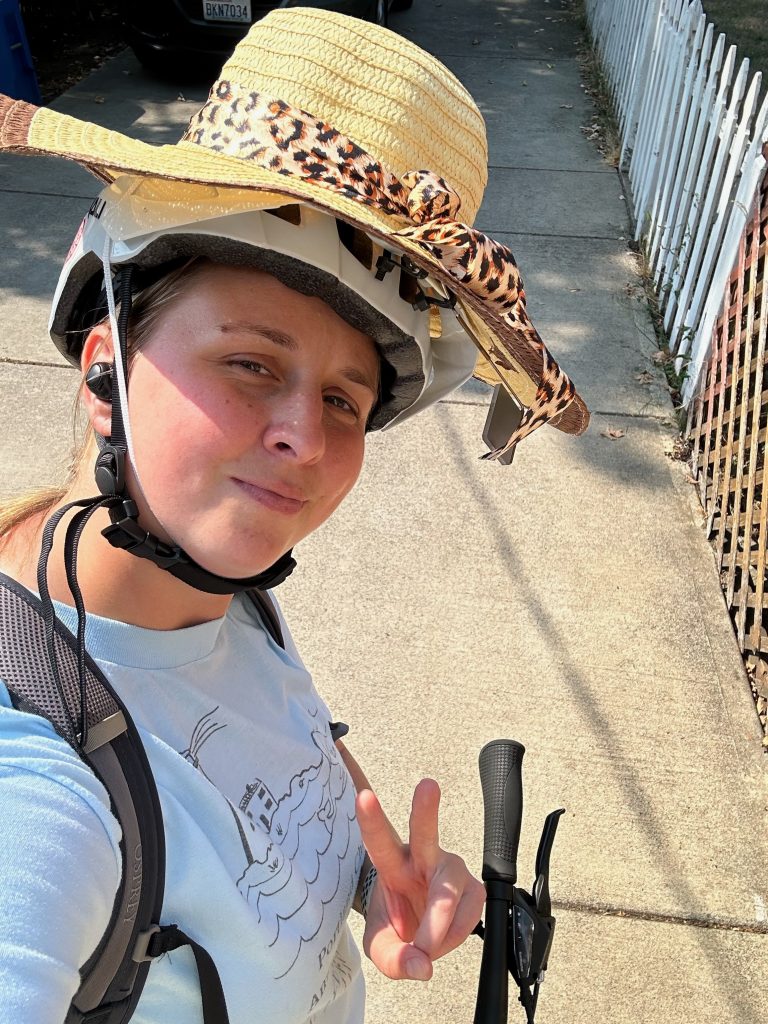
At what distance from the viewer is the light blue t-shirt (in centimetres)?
80

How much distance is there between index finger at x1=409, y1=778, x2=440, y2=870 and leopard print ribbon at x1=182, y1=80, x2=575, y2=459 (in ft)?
1.99

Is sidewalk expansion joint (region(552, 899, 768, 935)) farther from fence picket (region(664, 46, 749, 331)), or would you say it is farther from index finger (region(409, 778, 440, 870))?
fence picket (region(664, 46, 749, 331))

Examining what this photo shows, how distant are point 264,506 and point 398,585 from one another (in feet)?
7.34

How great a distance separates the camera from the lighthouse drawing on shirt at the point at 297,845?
103cm

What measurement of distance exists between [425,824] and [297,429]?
0.53 metres

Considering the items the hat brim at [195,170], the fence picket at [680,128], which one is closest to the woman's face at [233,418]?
the hat brim at [195,170]

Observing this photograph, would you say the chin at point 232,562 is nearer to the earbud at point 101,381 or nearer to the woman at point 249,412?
the woman at point 249,412

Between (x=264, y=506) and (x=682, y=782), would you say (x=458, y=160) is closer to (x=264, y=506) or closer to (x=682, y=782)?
(x=264, y=506)

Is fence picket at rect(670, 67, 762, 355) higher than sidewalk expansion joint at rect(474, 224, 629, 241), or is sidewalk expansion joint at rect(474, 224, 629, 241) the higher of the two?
fence picket at rect(670, 67, 762, 355)

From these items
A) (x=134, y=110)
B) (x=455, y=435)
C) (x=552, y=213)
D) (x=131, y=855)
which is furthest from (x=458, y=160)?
(x=134, y=110)

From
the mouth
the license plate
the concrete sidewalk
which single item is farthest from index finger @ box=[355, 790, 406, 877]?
the license plate

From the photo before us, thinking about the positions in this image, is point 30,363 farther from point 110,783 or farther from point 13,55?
point 110,783

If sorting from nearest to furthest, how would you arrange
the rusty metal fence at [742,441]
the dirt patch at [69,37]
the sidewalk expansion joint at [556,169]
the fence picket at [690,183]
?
the rusty metal fence at [742,441]
the fence picket at [690,183]
the sidewalk expansion joint at [556,169]
the dirt patch at [69,37]

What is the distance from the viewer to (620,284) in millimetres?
5137
